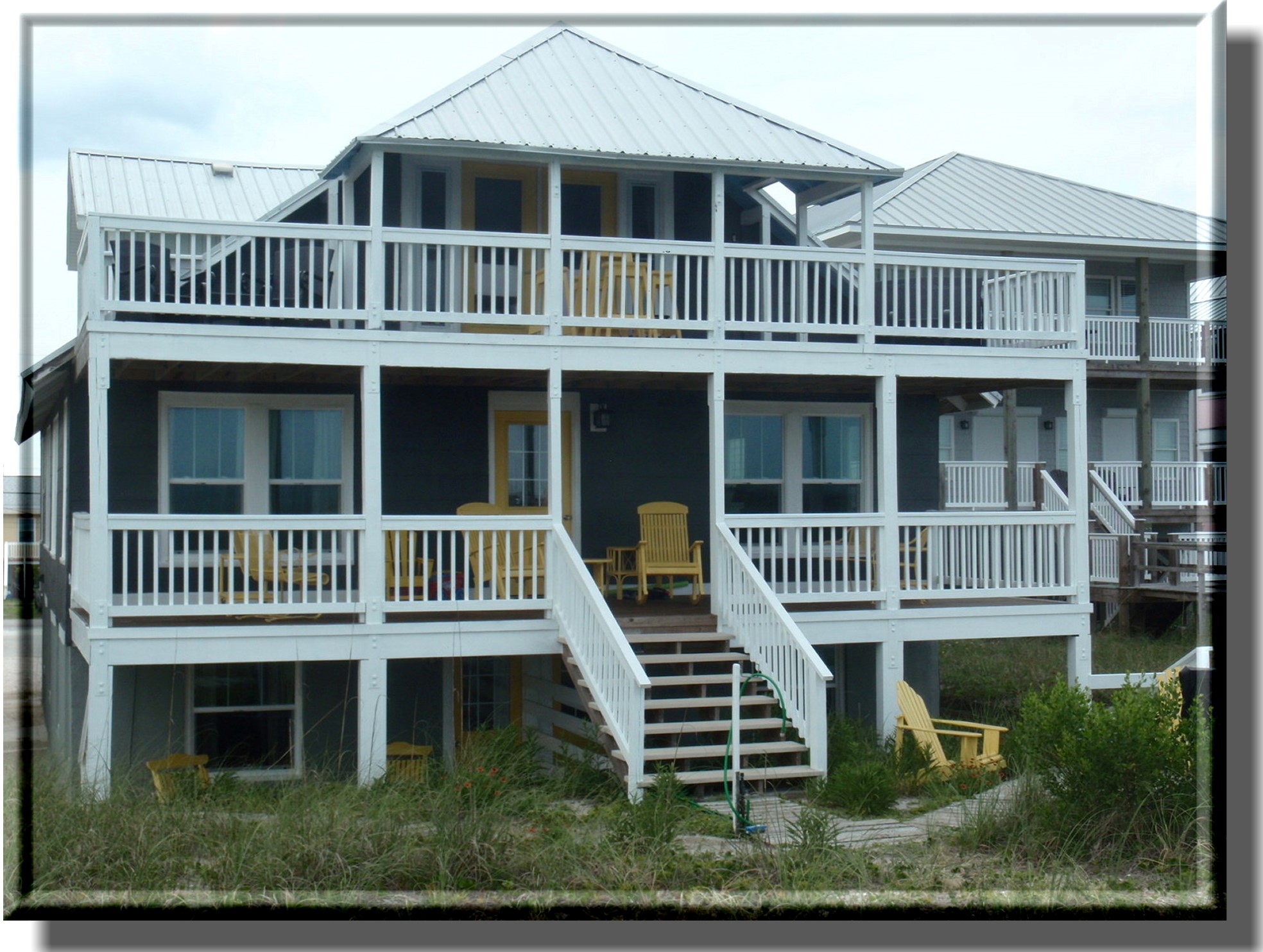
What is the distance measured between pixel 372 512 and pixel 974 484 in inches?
612

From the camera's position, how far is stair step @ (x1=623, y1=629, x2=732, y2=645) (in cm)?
1304

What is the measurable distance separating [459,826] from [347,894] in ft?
2.71

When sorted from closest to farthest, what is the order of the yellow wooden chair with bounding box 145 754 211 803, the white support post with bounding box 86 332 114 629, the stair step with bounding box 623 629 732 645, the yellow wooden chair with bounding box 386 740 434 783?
the yellow wooden chair with bounding box 145 754 211 803
the yellow wooden chair with bounding box 386 740 434 783
the white support post with bounding box 86 332 114 629
the stair step with bounding box 623 629 732 645

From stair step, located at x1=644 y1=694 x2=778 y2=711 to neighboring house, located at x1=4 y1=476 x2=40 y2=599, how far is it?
11973mm

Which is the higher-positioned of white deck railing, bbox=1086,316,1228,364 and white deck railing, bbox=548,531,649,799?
white deck railing, bbox=1086,316,1228,364

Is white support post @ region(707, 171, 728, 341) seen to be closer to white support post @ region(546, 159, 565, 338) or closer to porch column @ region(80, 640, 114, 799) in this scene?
white support post @ region(546, 159, 565, 338)

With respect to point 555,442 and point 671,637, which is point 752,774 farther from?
point 555,442

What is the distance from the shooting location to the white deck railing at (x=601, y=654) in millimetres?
11281

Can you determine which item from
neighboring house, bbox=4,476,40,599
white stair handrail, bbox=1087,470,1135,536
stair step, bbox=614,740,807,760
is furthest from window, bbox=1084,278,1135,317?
neighboring house, bbox=4,476,40,599

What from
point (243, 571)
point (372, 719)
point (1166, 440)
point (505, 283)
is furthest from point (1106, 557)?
point (243, 571)

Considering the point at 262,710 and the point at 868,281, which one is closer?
the point at 868,281

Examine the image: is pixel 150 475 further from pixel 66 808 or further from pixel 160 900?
pixel 160 900

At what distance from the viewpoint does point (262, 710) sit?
14812 mm

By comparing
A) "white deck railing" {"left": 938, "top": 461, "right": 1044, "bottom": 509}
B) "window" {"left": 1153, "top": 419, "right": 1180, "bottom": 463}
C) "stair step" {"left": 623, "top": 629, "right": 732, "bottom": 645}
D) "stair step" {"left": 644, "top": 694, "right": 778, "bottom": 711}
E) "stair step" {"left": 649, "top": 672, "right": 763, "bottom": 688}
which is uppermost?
"window" {"left": 1153, "top": 419, "right": 1180, "bottom": 463}
